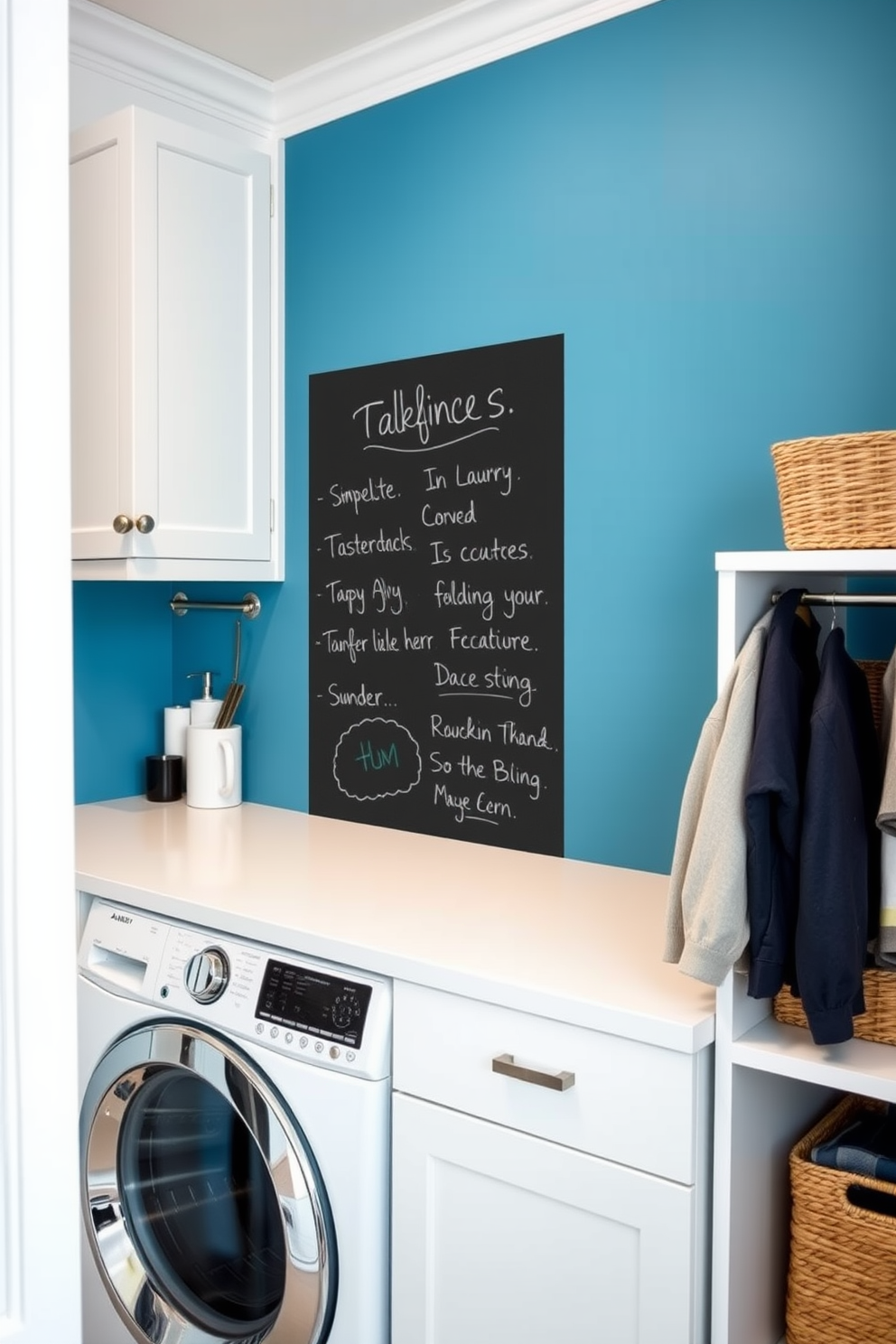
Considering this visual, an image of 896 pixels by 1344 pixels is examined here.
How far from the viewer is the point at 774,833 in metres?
1.39

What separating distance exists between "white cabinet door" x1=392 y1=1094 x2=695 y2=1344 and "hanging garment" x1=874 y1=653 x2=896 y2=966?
1.14ft

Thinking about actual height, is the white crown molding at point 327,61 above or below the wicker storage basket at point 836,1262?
above

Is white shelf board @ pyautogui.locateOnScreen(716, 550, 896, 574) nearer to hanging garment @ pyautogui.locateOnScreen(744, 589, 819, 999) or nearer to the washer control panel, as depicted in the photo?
hanging garment @ pyautogui.locateOnScreen(744, 589, 819, 999)

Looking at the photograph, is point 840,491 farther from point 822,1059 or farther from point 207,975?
point 207,975

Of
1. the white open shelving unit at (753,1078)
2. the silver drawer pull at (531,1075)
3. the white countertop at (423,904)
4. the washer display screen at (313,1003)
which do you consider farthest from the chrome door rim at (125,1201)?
the white open shelving unit at (753,1078)

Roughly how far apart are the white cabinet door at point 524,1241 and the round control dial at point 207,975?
15.4 inches

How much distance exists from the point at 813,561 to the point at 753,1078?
2.16 feet

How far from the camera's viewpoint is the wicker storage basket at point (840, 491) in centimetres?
136

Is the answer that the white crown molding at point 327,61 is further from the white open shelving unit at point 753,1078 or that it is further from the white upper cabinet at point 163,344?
the white open shelving unit at point 753,1078

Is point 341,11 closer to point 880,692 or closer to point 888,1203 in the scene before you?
point 880,692

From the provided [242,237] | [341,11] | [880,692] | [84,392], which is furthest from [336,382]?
[880,692]

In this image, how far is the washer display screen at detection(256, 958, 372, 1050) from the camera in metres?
1.73

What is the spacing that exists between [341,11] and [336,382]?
0.72 meters

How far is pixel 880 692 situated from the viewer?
156 centimetres
